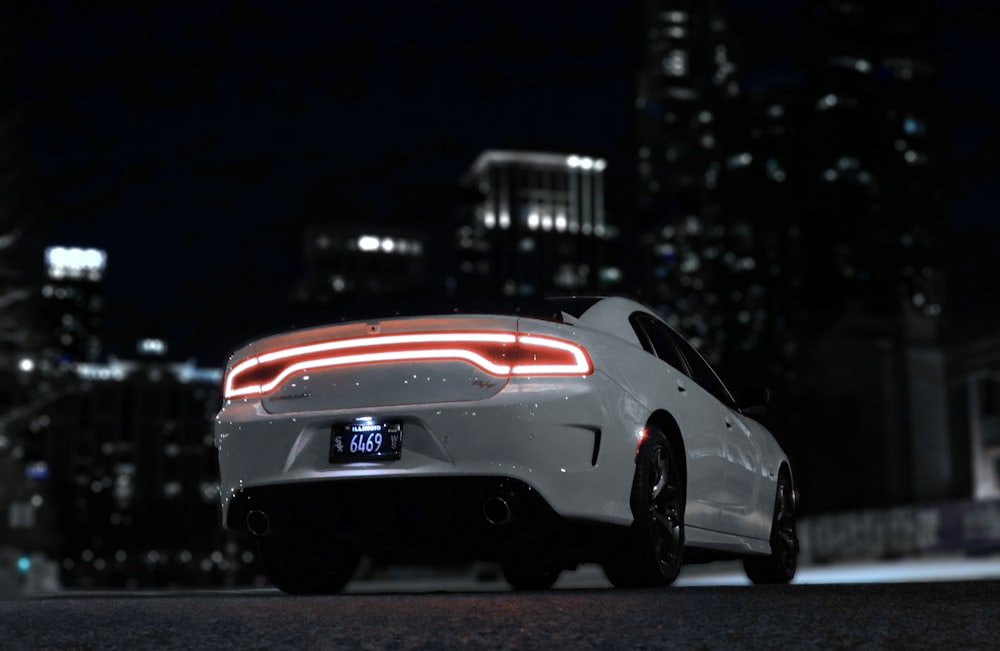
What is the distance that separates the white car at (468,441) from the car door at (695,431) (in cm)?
4

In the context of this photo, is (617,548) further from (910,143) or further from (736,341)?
(910,143)

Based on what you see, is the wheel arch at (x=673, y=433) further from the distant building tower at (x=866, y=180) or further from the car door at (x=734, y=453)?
the distant building tower at (x=866, y=180)

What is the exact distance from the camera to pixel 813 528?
50312 mm

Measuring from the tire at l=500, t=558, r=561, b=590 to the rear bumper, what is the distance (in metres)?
1.67

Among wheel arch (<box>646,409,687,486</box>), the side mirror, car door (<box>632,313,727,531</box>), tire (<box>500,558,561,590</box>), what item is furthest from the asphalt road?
the side mirror

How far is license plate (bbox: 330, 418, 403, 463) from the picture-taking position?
6.84 meters

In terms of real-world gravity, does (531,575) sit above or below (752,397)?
below

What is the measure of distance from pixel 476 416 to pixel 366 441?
0.57 m

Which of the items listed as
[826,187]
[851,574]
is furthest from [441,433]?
[826,187]

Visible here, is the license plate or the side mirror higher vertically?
the side mirror

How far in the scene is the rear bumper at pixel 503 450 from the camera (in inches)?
263

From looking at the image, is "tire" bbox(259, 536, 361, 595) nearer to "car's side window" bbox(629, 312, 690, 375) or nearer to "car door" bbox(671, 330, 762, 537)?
"car's side window" bbox(629, 312, 690, 375)

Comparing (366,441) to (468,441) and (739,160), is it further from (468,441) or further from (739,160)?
(739,160)

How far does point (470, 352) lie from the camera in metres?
6.86
